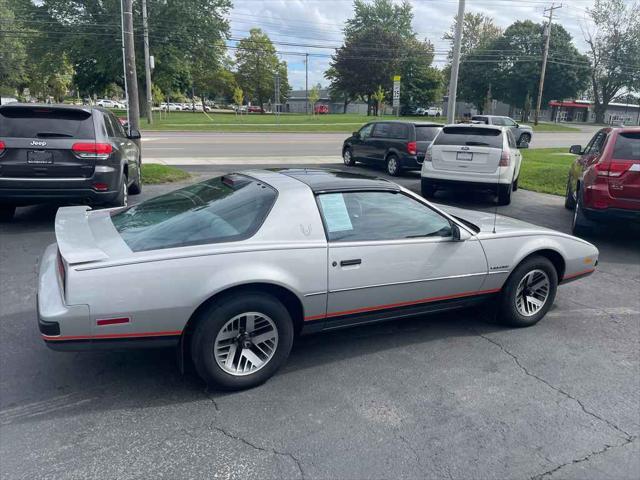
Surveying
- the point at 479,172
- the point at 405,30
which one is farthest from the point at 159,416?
the point at 405,30

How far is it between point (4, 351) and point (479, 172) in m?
8.53

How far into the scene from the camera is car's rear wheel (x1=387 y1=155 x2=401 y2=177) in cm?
1436

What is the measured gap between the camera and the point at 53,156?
23.0 ft

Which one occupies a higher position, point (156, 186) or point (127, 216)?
point (127, 216)

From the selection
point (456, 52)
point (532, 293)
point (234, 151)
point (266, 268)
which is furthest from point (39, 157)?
point (456, 52)

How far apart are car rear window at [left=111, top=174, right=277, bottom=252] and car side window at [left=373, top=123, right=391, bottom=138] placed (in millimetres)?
11317

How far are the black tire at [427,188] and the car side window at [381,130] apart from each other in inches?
179

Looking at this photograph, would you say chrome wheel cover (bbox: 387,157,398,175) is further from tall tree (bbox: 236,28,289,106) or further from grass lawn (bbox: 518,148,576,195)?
tall tree (bbox: 236,28,289,106)

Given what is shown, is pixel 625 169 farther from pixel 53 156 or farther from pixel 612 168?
pixel 53 156

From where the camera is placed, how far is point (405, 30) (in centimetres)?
8188

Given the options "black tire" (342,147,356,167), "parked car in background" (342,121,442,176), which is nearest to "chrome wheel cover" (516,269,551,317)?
"parked car in background" (342,121,442,176)

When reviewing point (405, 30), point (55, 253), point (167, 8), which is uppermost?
point (405, 30)

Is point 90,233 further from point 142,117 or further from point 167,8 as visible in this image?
point 142,117

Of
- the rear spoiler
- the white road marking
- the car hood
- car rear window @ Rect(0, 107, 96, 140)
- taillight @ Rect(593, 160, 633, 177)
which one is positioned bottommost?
the white road marking
